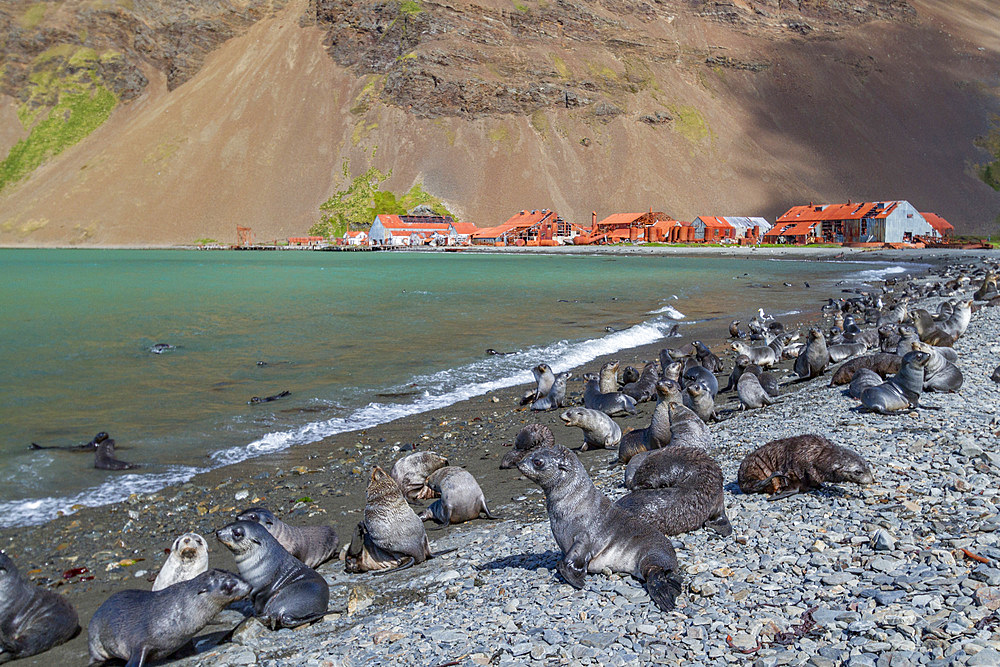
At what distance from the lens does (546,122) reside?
143 m

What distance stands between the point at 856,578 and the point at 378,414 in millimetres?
9487

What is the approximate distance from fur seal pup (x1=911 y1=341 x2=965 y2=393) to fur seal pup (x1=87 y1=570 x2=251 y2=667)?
9734 mm

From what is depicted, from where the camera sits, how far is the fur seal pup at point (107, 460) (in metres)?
10.3

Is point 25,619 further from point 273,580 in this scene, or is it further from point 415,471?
point 415,471

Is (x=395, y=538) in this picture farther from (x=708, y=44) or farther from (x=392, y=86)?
(x=708, y=44)

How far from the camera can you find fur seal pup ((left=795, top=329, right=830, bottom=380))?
14.7 metres

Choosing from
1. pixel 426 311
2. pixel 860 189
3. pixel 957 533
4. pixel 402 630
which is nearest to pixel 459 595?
pixel 402 630

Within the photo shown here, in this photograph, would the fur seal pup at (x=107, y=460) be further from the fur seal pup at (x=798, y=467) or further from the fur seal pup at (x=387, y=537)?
the fur seal pup at (x=798, y=467)

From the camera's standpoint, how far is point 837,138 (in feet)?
486

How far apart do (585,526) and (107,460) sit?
8.02m

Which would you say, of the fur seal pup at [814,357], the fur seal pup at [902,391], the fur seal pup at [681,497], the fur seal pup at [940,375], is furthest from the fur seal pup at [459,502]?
the fur seal pup at [814,357]

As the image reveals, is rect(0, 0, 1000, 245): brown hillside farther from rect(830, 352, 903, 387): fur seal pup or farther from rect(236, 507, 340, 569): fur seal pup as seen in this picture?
rect(236, 507, 340, 569): fur seal pup

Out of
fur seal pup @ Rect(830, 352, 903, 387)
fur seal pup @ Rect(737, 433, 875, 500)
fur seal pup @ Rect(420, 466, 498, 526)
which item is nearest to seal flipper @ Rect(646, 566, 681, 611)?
fur seal pup @ Rect(737, 433, 875, 500)

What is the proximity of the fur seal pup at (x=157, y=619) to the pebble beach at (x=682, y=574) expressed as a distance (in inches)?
10.5
